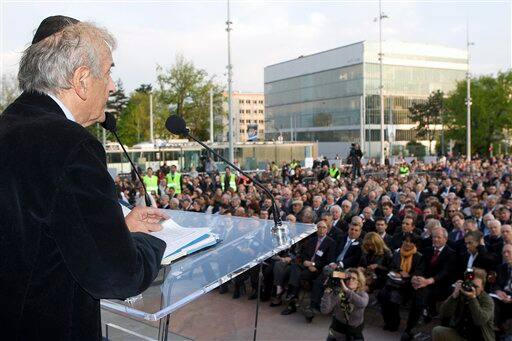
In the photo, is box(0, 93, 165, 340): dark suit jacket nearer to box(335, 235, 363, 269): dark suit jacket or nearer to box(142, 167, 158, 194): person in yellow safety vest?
box(335, 235, 363, 269): dark suit jacket

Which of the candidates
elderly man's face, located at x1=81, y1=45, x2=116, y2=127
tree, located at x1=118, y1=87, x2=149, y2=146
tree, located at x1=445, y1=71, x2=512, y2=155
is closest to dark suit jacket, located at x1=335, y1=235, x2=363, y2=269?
elderly man's face, located at x1=81, y1=45, x2=116, y2=127

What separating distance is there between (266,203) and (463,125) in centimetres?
4980

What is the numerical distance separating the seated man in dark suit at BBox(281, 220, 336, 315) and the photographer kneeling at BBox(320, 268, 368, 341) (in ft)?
6.53

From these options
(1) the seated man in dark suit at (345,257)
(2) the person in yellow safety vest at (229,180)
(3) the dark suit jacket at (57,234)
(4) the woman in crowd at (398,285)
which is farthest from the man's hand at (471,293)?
(2) the person in yellow safety vest at (229,180)

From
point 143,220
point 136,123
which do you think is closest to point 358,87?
point 136,123

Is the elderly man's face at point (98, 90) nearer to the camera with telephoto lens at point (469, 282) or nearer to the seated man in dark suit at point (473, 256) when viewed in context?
the camera with telephoto lens at point (469, 282)

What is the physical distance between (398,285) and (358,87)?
225 ft

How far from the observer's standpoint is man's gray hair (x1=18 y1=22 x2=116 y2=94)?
136 centimetres

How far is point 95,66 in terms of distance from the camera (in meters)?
1.40

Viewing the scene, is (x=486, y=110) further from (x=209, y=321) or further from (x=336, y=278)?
(x=209, y=321)

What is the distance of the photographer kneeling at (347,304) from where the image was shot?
524 centimetres

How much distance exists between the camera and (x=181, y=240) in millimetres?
1746

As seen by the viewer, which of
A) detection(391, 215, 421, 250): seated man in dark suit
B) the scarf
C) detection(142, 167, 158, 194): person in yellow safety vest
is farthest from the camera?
detection(142, 167, 158, 194): person in yellow safety vest

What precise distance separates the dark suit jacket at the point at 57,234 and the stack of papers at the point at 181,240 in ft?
1.38
